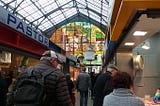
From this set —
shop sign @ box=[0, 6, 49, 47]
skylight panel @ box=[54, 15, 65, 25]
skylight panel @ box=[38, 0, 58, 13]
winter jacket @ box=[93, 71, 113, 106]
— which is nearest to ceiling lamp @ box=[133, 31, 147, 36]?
winter jacket @ box=[93, 71, 113, 106]

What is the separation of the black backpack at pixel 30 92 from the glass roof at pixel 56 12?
93.4ft

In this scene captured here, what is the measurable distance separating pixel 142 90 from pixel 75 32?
3765 centimetres

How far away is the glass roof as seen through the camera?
118 ft

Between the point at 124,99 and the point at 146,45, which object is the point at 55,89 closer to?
the point at 124,99

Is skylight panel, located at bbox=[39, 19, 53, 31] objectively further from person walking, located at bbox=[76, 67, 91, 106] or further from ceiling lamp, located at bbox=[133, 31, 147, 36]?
ceiling lamp, located at bbox=[133, 31, 147, 36]

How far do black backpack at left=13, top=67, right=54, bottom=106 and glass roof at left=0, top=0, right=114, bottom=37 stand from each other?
28.5 metres

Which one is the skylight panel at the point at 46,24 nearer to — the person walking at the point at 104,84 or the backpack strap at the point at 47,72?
the person walking at the point at 104,84

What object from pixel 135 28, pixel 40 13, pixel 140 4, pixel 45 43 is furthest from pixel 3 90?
pixel 40 13

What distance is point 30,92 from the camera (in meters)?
4.07

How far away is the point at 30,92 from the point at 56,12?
132 ft

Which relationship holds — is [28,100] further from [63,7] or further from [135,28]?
[63,7]

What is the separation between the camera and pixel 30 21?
4072cm

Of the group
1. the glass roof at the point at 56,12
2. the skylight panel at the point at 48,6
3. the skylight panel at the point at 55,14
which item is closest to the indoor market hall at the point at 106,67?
the glass roof at the point at 56,12

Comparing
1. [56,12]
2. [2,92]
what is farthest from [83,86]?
[56,12]
